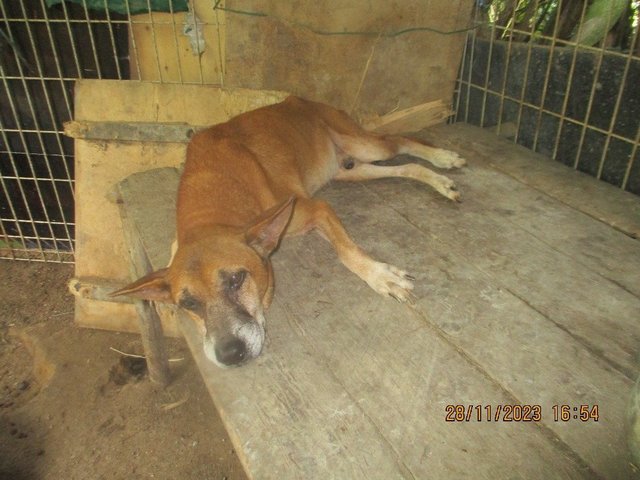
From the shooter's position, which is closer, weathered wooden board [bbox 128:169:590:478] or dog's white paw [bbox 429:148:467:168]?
weathered wooden board [bbox 128:169:590:478]

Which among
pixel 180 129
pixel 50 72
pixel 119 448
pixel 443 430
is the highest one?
pixel 50 72

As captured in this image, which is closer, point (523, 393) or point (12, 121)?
point (523, 393)

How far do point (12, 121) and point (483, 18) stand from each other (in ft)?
16.2

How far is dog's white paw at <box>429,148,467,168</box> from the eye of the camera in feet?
12.0

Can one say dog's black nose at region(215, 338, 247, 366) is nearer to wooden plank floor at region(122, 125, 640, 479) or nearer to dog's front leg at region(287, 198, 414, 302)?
wooden plank floor at region(122, 125, 640, 479)

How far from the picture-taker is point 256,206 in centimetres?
306

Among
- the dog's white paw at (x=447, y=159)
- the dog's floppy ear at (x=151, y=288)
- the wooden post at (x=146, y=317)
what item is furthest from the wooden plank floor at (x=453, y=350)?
the wooden post at (x=146, y=317)

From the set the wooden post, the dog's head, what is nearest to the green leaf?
the dog's head

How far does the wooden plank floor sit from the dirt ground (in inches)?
65.8

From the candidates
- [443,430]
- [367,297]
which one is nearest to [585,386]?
[443,430]

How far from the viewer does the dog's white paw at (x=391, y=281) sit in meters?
2.41

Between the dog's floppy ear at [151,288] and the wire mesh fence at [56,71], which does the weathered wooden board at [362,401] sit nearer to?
the dog's floppy ear at [151,288]

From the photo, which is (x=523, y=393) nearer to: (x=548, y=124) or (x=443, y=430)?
(x=443, y=430)

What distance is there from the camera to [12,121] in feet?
17.2
